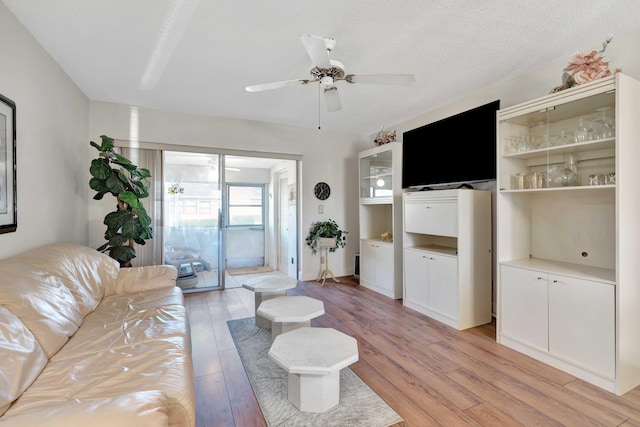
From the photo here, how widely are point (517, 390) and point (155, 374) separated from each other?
2.23m

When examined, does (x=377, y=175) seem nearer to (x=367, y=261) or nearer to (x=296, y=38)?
(x=367, y=261)

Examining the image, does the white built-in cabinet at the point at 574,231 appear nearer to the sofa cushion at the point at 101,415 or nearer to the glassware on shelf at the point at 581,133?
the glassware on shelf at the point at 581,133

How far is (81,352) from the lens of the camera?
1590mm

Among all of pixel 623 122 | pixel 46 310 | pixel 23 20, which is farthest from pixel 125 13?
pixel 623 122

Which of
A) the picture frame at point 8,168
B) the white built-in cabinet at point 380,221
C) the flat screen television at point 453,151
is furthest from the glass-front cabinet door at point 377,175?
the picture frame at point 8,168

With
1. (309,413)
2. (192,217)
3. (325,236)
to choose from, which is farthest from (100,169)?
(325,236)

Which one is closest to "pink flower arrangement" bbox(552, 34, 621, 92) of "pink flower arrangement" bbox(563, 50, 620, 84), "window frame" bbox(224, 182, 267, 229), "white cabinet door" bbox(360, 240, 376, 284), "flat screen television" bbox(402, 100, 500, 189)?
"pink flower arrangement" bbox(563, 50, 620, 84)

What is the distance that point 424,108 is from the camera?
4020 mm

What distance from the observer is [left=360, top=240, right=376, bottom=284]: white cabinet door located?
14.6ft

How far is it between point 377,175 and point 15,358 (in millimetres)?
4052

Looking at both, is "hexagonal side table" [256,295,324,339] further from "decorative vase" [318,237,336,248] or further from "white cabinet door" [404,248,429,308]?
"decorative vase" [318,237,336,248]

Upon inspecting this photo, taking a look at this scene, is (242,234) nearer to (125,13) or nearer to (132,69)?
(132,69)

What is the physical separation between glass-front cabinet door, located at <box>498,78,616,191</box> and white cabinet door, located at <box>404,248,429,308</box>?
119 centimetres

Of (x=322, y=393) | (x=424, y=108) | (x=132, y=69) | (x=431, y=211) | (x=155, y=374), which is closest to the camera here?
(x=155, y=374)
